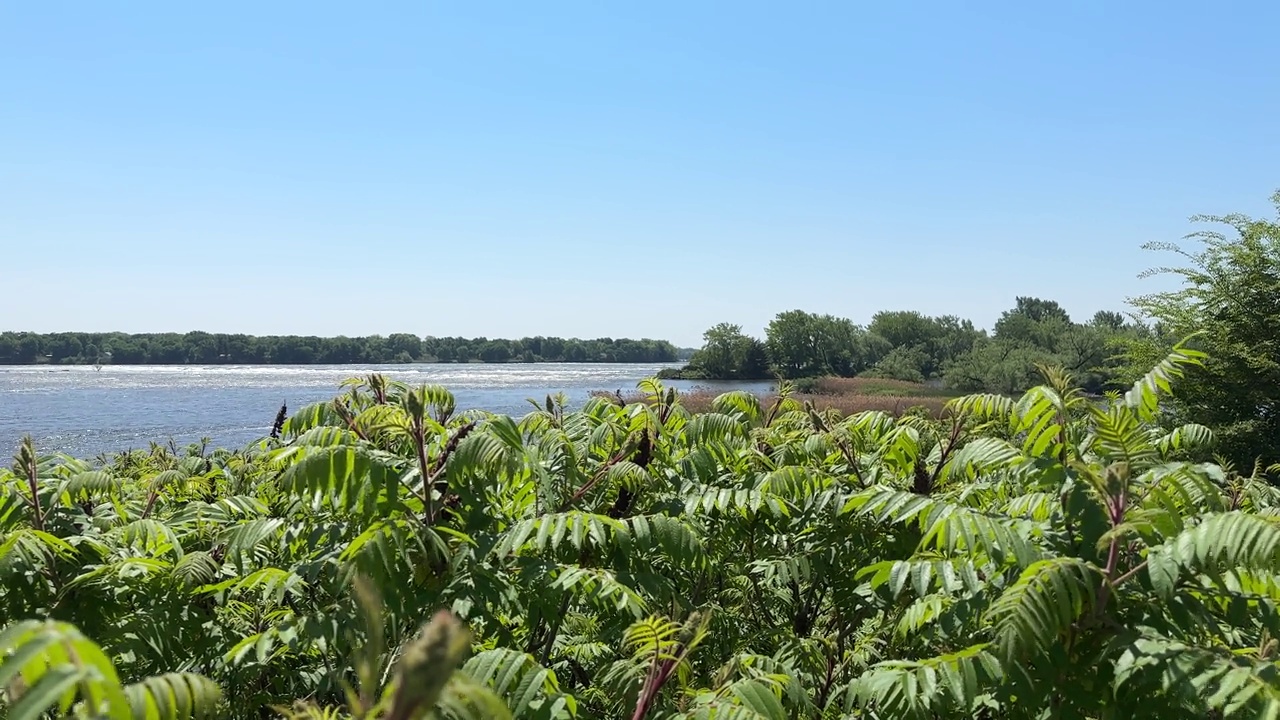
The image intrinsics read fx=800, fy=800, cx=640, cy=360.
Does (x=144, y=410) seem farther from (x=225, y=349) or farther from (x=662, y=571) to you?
(x=225, y=349)

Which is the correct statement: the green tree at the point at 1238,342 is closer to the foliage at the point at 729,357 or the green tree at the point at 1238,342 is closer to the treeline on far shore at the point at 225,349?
the foliage at the point at 729,357

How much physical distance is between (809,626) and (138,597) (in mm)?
3605

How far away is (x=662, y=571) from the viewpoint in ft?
15.7

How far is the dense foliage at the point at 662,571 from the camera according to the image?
2.58 metres

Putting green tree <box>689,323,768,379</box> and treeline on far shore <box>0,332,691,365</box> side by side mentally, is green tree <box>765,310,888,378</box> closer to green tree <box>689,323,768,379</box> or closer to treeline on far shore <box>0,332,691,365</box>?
green tree <box>689,323,768,379</box>

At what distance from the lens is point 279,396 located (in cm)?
6569

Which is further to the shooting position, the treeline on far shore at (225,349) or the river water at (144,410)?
the treeline on far shore at (225,349)

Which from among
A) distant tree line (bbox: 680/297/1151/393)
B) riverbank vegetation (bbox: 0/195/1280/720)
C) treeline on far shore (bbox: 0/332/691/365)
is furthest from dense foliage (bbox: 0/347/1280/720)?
treeline on far shore (bbox: 0/332/691/365)

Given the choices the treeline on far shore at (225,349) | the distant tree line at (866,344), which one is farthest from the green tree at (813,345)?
the treeline on far shore at (225,349)

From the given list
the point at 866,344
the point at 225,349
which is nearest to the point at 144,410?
the point at 866,344

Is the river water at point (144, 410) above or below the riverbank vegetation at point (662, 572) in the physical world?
below

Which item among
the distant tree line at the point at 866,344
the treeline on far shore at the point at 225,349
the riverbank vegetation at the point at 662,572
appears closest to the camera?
the riverbank vegetation at the point at 662,572

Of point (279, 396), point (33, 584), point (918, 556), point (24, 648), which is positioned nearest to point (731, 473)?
point (918, 556)

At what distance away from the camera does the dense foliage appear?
8.45 feet
